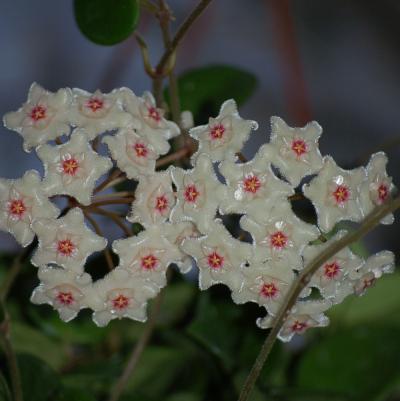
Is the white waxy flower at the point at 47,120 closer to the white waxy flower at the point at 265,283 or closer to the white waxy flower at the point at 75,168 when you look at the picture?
the white waxy flower at the point at 75,168

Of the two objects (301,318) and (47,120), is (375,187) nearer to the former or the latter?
(301,318)

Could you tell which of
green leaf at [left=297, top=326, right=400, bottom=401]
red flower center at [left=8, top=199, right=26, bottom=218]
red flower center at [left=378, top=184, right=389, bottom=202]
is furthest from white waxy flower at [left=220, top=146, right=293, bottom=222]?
green leaf at [left=297, top=326, right=400, bottom=401]

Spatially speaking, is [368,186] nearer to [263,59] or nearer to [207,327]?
[207,327]

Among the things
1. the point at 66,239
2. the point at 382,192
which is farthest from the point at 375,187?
the point at 66,239

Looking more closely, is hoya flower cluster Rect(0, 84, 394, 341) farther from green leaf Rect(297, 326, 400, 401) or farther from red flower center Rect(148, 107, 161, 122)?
green leaf Rect(297, 326, 400, 401)

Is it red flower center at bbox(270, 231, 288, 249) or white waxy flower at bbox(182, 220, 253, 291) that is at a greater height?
red flower center at bbox(270, 231, 288, 249)

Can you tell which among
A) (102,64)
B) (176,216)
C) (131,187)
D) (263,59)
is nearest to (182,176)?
(176,216)
